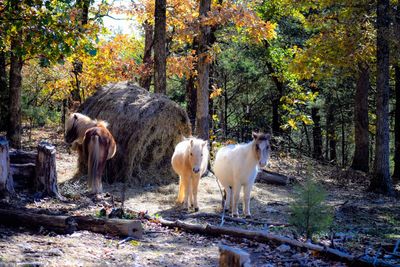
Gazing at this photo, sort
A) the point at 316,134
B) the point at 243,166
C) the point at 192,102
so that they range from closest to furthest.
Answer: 1. the point at 243,166
2. the point at 192,102
3. the point at 316,134

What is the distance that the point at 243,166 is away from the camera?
9.02m

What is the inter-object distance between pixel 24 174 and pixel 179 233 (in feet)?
11.9

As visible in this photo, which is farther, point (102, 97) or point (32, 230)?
point (102, 97)

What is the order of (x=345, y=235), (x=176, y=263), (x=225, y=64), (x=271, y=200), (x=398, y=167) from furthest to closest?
(x=225, y=64), (x=398, y=167), (x=271, y=200), (x=345, y=235), (x=176, y=263)

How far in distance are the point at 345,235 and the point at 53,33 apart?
610 cm

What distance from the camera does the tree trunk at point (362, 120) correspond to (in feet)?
58.6

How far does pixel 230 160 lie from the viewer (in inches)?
368

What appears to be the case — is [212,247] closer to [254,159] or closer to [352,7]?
[254,159]

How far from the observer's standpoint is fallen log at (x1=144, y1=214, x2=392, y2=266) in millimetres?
5050

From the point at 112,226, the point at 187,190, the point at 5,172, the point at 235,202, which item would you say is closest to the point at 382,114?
A: the point at 235,202

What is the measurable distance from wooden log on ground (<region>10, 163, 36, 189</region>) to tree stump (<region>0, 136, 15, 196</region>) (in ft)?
2.59

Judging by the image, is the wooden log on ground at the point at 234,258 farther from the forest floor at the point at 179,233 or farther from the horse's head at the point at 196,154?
the horse's head at the point at 196,154

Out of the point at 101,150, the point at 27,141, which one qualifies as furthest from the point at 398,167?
the point at 27,141

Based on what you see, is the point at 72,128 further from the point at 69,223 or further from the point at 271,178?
the point at 271,178
